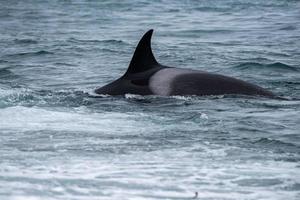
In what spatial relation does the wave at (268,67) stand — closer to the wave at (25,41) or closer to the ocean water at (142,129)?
the ocean water at (142,129)

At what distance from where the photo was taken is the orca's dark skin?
37.3 feet

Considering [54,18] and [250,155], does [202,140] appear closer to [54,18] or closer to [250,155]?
[250,155]

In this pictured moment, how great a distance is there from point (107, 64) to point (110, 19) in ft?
47.1

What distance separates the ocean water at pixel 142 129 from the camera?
262 inches

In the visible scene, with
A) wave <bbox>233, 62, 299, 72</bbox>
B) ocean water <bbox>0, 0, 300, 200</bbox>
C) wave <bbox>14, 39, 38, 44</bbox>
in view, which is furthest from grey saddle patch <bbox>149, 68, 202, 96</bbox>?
wave <bbox>14, 39, 38, 44</bbox>

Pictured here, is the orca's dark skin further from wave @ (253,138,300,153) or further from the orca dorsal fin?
wave @ (253,138,300,153)

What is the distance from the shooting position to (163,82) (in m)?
11.4

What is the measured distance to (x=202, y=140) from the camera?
28.0 feet

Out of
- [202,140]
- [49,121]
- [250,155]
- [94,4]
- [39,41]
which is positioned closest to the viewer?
[250,155]

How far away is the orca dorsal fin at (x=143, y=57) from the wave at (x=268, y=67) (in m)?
5.55

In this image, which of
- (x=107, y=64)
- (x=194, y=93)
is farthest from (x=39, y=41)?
(x=194, y=93)

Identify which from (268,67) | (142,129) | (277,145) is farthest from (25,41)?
(277,145)

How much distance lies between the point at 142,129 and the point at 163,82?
2.35 metres

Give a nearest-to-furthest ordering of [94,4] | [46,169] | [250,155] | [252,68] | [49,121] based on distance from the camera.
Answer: [46,169] < [250,155] < [49,121] < [252,68] < [94,4]
